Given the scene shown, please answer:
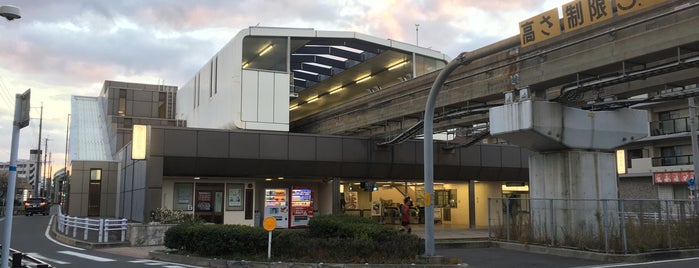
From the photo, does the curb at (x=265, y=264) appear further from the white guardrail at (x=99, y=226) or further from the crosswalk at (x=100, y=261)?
the white guardrail at (x=99, y=226)

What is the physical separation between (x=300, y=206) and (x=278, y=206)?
3.80 ft

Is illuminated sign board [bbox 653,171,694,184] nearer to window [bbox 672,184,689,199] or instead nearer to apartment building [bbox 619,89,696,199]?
apartment building [bbox 619,89,696,199]

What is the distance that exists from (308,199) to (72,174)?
88.5ft

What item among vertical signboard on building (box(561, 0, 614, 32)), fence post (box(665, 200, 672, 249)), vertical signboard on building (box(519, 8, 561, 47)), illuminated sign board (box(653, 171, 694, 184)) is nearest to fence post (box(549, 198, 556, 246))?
fence post (box(665, 200, 672, 249))

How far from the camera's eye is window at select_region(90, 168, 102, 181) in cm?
4638

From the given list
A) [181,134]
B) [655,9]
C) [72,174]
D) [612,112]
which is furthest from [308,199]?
[72,174]

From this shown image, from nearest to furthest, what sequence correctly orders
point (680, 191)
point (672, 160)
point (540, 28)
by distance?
point (540, 28) → point (680, 191) → point (672, 160)

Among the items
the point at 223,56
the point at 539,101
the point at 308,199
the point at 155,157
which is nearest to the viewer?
the point at 539,101

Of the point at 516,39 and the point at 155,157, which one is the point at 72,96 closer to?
the point at 155,157

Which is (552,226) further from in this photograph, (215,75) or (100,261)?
(215,75)

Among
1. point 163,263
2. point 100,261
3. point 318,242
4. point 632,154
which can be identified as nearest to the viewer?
point 318,242

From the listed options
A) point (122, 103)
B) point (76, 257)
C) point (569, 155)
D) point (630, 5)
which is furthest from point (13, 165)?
point (122, 103)

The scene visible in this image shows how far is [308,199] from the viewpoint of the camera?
2844cm

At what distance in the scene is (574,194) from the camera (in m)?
18.1
